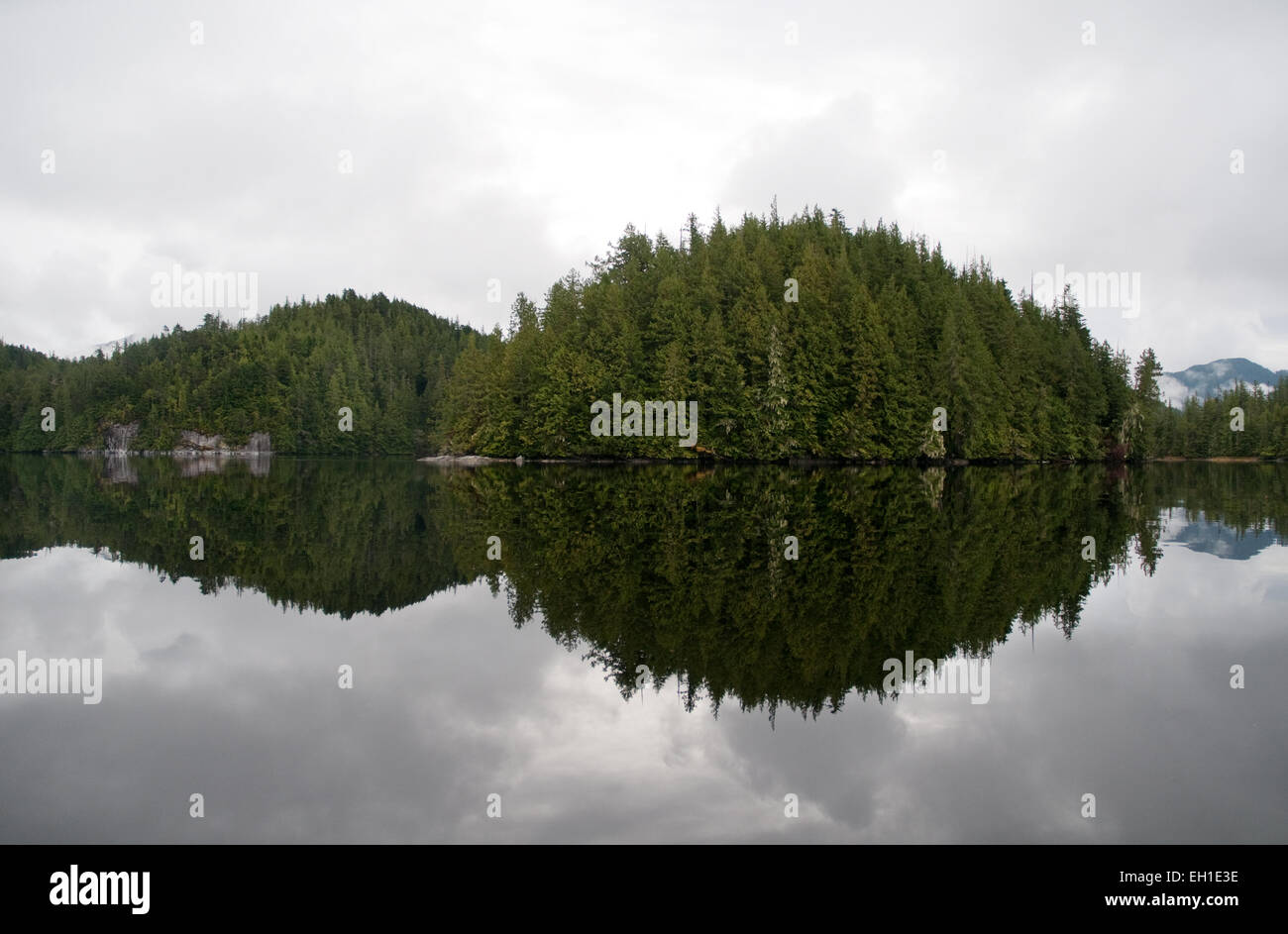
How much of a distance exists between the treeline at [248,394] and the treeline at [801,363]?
56143 millimetres

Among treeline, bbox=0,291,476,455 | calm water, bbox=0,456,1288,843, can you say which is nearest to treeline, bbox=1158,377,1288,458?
treeline, bbox=0,291,476,455

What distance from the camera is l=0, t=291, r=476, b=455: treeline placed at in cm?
13588

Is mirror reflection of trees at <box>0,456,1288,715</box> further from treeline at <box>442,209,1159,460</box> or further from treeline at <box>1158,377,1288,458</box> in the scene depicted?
treeline at <box>1158,377,1288,458</box>

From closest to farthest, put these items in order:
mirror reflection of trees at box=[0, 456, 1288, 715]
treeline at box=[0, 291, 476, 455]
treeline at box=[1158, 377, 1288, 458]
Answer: mirror reflection of trees at box=[0, 456, 1288, 715]
treeline at box=[1158, 377, 1288, 458]
treeline at box=[0, 291, 476, 455]

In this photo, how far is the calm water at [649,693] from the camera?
19.4 ft

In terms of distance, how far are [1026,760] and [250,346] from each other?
163 meters

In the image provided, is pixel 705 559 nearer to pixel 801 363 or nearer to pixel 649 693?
pixel 649 693

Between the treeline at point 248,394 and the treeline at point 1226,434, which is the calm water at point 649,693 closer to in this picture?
the treeline at point 248,394

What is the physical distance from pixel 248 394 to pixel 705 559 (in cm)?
14032

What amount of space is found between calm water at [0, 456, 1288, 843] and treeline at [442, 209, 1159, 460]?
51455 millimetres

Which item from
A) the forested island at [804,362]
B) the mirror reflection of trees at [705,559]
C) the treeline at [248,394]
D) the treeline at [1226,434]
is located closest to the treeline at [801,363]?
the forested island at [804,362]

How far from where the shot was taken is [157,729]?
Answer: 7539 millimetres

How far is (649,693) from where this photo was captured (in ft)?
27.0
